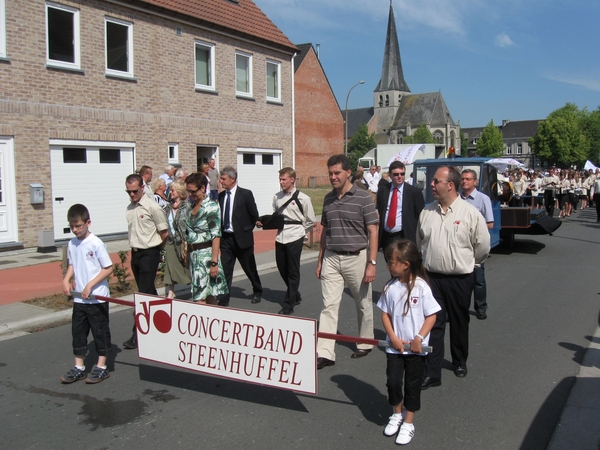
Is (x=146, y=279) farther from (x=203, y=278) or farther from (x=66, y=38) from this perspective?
(x=66, y=38)

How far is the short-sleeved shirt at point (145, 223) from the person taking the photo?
639 centimetres

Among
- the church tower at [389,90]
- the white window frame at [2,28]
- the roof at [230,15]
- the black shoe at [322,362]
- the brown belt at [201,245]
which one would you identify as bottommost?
the black shoe at [322,362]

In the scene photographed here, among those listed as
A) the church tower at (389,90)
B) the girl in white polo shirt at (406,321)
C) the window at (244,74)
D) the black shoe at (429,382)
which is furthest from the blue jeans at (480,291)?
the church tower at (389,90)

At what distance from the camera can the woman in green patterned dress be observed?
6047 millimetres

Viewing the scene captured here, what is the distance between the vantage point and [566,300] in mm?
8719

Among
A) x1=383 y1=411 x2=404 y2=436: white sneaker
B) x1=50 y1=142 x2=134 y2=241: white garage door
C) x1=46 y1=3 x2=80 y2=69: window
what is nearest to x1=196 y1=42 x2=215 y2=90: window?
x1=50 y1=142 x2=134 y2=241: white garage door

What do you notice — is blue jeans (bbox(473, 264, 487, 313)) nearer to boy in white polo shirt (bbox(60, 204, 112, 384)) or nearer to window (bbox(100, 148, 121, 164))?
boy in white polo shirt (bbox(60, 204, 112, 384))

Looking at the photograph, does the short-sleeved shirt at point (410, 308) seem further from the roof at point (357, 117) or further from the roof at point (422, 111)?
the roof at point (422, 111)

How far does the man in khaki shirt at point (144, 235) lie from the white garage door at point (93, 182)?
8.40m

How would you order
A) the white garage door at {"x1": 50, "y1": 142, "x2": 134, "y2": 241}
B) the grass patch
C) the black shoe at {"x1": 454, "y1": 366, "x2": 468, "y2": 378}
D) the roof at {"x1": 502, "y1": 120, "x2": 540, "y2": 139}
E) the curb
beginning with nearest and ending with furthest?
the black shoe at {"x1": 454, "y1": 366, "x2": 468, "y2": 378}, the curb, the white garage door at {"x1": 50, "y1": 142, "x2": 134, "y2": 241}, the grass patch, the roof at {"x1": 502, "y1": 120, "x2": 540, "y2": 139}

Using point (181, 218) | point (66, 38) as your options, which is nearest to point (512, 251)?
point (181, 218)

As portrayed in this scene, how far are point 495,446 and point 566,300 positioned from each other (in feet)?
17.5

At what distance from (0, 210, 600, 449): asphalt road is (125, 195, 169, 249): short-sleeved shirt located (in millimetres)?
1197

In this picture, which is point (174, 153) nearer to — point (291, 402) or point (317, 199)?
point (291, 402)
